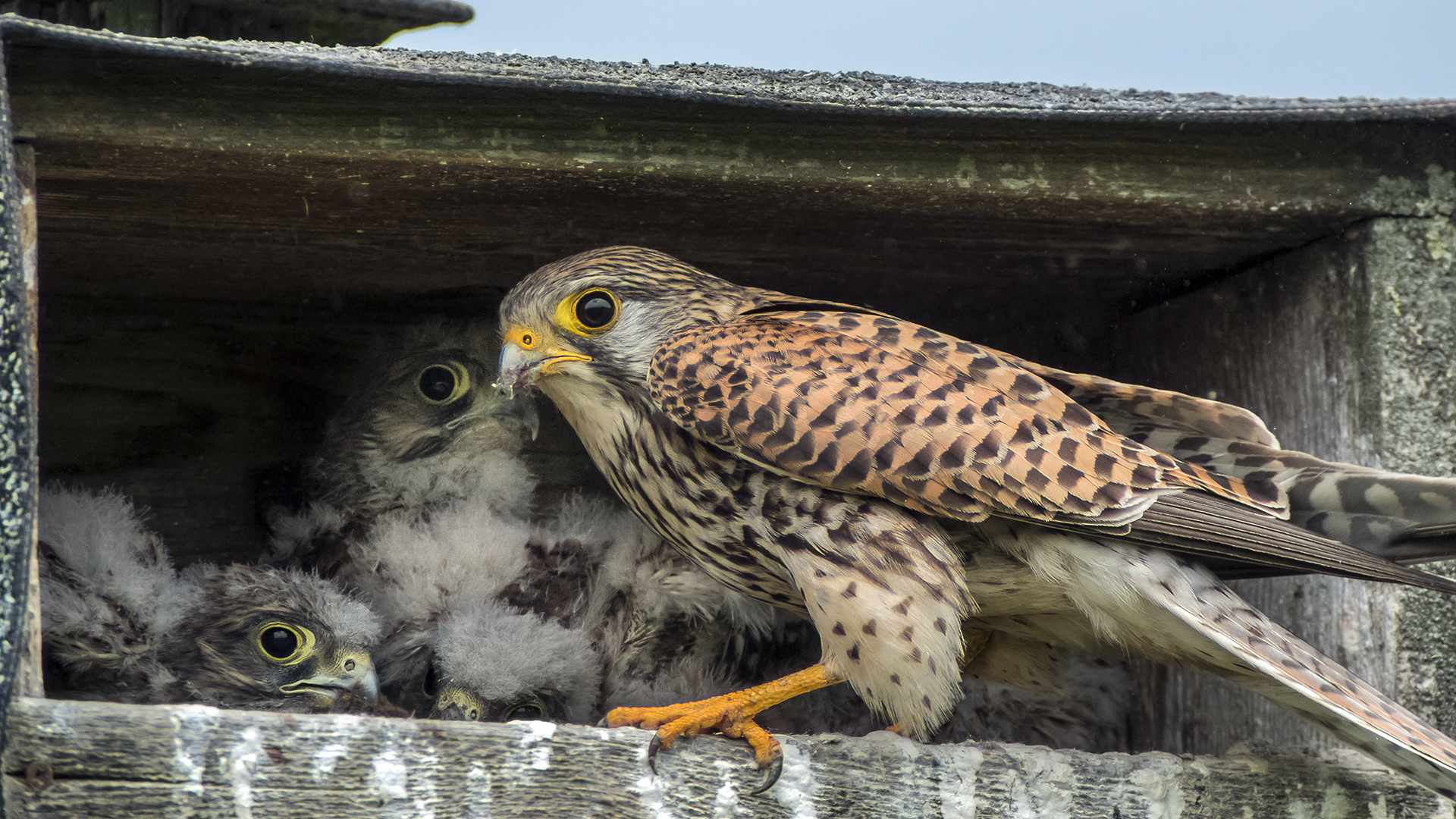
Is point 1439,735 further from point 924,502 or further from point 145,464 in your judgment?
point 145,464

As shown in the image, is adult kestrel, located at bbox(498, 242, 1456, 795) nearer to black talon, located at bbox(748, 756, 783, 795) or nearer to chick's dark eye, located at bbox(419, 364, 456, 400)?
black talon, located at bbox(748, 756, 783, 795)

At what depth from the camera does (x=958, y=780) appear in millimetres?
1977

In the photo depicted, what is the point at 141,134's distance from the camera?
203cm

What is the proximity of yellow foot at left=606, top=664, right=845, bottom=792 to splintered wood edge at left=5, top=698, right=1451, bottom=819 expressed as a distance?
0.02 m

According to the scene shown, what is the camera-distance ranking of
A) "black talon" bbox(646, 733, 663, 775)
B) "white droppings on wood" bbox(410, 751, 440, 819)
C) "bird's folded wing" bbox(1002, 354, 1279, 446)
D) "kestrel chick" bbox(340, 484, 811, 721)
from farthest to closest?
"kestrel chick" bbox(340, 484, 811, 721)
"bird's folded wing" bbox(1002, 354, 1279, 446)
"black talon" bbox(646, 733, 663, 775)
"white droppings on wood" bbox(410, 751, 440, 819)

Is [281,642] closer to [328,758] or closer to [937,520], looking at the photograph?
[328,758]

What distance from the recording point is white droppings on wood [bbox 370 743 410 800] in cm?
175

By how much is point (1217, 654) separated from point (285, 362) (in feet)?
7.65

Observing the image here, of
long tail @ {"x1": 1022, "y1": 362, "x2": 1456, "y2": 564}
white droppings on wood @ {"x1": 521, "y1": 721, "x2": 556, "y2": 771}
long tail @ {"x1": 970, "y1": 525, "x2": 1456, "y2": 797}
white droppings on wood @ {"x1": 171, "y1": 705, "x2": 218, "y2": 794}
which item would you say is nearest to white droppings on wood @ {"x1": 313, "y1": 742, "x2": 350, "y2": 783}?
white droppings on wood @ {"x1": 171, "y1": 705, "x2": 218, "y2": 794}

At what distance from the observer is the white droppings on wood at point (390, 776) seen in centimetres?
175

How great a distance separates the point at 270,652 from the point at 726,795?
1.09 meters

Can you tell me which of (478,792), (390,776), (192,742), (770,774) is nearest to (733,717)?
(770,774)

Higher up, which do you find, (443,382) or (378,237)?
(378,237)

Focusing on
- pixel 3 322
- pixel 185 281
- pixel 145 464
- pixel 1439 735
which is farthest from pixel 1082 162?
pixel 145 464
